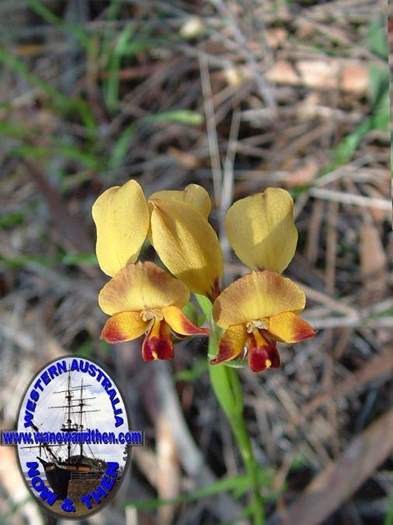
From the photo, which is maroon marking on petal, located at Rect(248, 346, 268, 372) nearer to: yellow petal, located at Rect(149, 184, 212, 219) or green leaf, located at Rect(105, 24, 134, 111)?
yellow petal, located at Rect(149, 184, 212, 219)

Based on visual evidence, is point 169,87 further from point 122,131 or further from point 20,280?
point 20,280

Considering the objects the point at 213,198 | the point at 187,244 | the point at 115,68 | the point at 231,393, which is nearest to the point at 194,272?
the point at 187,244

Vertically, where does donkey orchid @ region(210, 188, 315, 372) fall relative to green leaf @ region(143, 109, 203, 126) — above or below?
above

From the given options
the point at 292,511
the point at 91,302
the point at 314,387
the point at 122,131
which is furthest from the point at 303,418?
the point at 122,131

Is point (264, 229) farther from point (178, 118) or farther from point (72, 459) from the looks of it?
point (178, 118)

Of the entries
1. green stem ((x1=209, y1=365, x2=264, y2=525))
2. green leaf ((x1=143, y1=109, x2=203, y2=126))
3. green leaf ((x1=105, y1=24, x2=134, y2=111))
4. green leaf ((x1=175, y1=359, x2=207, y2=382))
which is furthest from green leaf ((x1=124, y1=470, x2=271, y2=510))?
green leaf ((x1=105, y1=24, x2=134, y2=111))

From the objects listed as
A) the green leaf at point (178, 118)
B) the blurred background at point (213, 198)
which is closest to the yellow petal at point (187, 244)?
the blurred background at point (213, 198)
